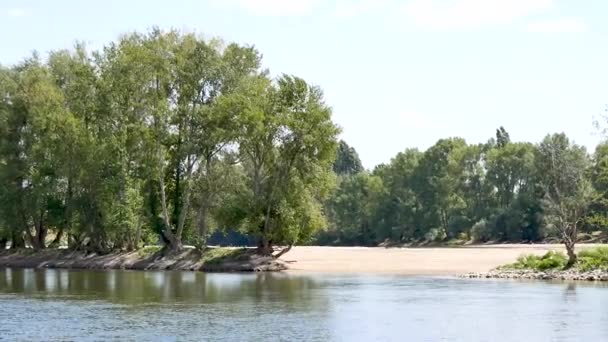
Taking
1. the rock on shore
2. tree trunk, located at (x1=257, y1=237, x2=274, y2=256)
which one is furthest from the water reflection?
the rock on shore

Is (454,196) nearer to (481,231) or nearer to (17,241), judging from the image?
(481,231)

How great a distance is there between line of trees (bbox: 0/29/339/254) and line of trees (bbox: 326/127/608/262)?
45.3 metres

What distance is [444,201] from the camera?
5138 inches

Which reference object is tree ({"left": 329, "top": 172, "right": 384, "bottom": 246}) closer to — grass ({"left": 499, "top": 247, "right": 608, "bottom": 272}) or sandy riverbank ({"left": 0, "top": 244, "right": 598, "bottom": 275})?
sandy riverbank ({"left": 0, "top": 244, "right": 598, "bottom": 275})

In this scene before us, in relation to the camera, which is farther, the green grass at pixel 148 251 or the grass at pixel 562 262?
the green grass at pixel 148 251

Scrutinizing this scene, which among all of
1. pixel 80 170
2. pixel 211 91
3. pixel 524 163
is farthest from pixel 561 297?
pixel 524 163

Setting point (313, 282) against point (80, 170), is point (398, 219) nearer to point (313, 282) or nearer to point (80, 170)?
point (80, 170)

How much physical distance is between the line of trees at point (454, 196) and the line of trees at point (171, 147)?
4531 cm

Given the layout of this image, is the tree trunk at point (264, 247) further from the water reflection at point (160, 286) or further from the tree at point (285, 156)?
the water reflection at point (160, 286)

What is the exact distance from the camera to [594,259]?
64125mm

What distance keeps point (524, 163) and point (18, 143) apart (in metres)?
68.1

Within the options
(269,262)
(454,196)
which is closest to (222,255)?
(269,262)

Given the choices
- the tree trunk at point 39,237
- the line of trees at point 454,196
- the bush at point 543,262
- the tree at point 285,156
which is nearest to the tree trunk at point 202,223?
the tree at point 285,156

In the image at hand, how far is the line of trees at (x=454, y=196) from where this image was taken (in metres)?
119
